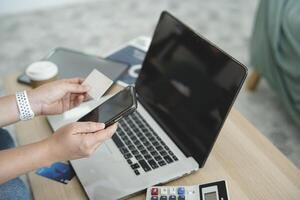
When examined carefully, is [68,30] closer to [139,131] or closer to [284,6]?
[284,6]

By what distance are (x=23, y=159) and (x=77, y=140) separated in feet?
0.36

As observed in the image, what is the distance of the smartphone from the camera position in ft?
2.40

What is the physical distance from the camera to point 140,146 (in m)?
0.84

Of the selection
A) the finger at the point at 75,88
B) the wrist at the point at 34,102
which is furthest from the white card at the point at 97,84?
the wrist at the point at 34,102

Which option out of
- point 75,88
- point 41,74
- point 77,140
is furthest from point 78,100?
point 77,140

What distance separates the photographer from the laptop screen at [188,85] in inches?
29.4

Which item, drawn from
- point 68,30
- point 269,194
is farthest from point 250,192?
point 68,30

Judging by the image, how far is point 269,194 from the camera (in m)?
0.75

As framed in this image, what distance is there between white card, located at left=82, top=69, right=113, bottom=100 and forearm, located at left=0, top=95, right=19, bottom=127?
0.18 meters

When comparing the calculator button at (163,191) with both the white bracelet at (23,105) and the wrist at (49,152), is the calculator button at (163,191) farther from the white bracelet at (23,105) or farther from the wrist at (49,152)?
the white bracelet at (23,105)

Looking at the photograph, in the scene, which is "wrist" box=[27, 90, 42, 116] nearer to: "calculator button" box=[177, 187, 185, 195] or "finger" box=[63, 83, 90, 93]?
"finger" box=[63, 83, 90, 93]

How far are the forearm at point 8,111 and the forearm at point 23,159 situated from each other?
0.18m

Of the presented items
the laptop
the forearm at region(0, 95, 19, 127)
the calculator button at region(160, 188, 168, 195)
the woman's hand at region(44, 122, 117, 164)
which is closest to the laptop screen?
the laptop

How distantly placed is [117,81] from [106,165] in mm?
347
